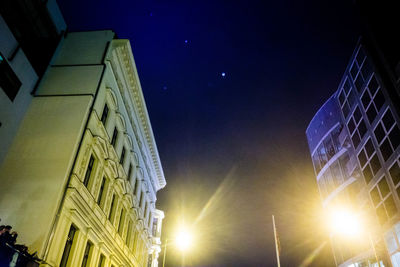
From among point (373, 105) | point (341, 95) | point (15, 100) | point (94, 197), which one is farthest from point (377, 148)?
point (15, 100)

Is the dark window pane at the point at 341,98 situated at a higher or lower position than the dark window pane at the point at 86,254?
higher

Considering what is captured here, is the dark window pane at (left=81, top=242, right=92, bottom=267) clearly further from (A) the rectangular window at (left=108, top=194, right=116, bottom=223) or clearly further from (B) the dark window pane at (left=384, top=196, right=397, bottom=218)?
(B) the dark window pane at (left=384, top=196, right=397, bottom=218)

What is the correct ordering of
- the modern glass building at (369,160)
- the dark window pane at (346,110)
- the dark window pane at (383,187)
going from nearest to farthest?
the modern glass building at (369,160), the dark window pane at (383,187), the dark window pane at (346,110)

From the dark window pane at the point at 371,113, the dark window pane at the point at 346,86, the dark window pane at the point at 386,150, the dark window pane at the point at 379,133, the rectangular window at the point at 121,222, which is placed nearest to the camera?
the rectangular window at the point at 121,222

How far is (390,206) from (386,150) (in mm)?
5290

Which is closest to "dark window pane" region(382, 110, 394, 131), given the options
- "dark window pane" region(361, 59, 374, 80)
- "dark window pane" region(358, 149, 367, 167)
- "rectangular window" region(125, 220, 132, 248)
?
"dark window pane" region(361, 59, 374, 80)

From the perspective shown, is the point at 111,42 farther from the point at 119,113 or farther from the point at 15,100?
the point at 15,100

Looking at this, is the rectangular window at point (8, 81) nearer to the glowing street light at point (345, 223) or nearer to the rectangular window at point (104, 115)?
the rectangular window at point (104, 115)

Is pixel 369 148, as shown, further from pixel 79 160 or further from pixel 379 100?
pixel 79 160

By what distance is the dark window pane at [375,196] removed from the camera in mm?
31656

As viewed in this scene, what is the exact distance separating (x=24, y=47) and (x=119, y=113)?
23.6ft

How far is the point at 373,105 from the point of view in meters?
32.3

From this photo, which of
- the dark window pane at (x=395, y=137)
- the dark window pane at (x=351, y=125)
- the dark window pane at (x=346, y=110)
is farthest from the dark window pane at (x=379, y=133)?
the dark window pane at (x=346, y=110)

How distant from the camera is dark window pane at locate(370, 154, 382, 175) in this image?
31.6m
